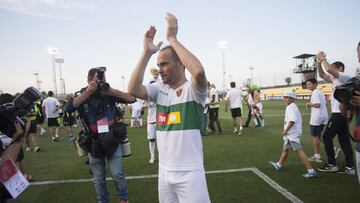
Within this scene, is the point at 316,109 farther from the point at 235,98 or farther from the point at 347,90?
the point at 235,98

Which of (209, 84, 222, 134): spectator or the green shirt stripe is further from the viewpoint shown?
(209, 84, 222, 134): spectator

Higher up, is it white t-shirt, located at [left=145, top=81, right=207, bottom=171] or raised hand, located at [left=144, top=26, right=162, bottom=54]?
raised hand, located at [left=144, top=26, right=162, bottom=54]

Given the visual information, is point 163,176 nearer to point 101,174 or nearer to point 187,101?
point 187,101

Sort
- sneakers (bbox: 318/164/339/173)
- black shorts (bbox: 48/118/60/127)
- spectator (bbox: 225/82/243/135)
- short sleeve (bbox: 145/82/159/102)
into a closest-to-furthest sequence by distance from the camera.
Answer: short sleeve (bbox: 145/82/159/102) → sneakers (bbox: 318/164/339/173) → black shorts (bbox: 48/118/60/127) → spectator (bbox: 225/82/243/135)

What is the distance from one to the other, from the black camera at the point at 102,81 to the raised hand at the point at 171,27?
1.67 metres

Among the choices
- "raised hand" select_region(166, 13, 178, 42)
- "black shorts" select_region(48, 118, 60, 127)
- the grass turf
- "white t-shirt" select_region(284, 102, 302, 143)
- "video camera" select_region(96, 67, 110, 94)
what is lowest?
the grass turf

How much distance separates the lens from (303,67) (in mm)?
70875

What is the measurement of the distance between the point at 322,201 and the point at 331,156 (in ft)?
7.06

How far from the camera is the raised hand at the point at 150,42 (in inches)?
109

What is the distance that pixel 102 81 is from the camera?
404cm

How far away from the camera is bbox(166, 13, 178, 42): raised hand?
2619 mm

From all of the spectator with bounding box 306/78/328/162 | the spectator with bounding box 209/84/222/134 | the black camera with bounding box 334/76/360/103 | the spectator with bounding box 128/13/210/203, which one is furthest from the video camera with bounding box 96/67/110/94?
the spectator with bounding box 209/84/222/134

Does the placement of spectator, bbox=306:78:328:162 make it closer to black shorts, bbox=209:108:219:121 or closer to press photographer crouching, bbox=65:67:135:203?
press photographer crouching, bbox=65:67:135:203

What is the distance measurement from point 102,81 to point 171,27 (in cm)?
180
